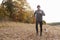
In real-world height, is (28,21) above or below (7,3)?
below

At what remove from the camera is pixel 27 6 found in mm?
29953

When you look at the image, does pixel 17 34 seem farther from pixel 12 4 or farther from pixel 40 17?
pixel 12 4

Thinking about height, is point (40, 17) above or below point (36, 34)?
above

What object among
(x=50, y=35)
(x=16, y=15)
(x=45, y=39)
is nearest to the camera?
(x=45, y=39)

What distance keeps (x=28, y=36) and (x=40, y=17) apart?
5.48 feet

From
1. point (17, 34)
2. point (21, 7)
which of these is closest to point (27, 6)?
point (21, 7)

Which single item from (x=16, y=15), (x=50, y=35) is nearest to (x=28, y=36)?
(x=50, y=35)

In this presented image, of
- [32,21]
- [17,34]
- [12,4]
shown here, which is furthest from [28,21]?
[17,34]

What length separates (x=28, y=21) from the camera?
29.5m

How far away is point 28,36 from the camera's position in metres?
Result: 17.3

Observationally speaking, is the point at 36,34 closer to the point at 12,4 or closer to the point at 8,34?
the point at 8,34

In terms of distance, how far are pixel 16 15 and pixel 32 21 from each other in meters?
2.03

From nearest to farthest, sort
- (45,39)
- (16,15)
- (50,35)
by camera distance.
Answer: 1. (45,39)
2. (50,35)
3. (16,15)

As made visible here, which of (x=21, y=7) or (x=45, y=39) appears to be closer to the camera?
(x=45, y=39)
